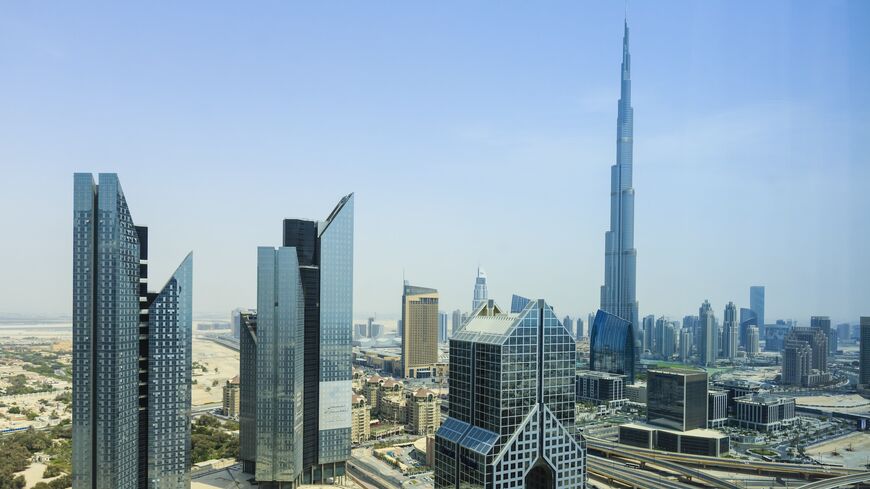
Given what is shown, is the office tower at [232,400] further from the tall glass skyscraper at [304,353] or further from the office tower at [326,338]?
the office tower at [326,338]

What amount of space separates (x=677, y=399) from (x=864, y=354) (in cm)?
699

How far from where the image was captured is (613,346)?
30.9m

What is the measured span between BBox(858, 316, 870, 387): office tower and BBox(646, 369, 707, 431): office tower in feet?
16.9

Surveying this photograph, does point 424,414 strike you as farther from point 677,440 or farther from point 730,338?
point 730,338

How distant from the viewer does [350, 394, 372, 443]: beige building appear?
19406 mm

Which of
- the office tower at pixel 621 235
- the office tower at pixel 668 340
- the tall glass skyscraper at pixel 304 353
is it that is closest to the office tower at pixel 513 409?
the tall glass skyscraper at pixel 304 353

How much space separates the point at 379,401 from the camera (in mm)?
23469

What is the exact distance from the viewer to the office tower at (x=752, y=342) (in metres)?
29.1

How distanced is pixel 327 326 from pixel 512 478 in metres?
7.30

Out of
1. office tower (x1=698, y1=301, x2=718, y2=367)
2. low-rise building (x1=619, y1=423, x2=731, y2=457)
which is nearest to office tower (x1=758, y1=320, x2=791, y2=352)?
office tower (x1=698, y1=301, x2=718, y2=367)

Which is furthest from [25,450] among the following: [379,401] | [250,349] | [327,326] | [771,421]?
[771,421]

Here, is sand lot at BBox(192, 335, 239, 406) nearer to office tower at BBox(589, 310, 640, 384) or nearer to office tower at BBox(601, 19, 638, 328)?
office tower at BBox(589, 310, 640, 384)

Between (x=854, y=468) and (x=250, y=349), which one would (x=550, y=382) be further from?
(x=854, y=468)

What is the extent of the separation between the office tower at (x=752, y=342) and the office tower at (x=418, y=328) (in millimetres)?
16150
